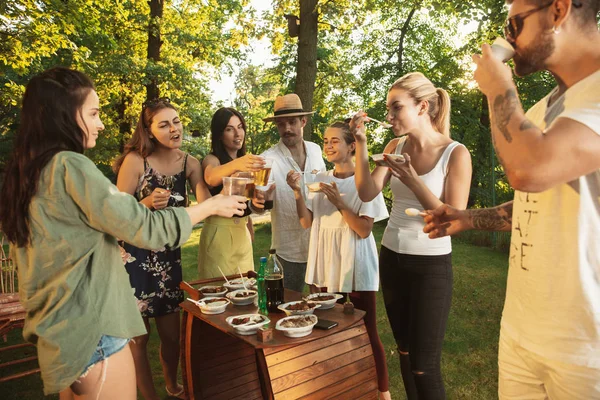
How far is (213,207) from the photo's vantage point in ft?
6.51

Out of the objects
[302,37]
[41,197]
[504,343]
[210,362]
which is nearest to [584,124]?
[504,343]

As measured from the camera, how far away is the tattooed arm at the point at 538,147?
1095 millimetres

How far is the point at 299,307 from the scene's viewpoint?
270 cm

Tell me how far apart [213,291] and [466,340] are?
348 centimetres

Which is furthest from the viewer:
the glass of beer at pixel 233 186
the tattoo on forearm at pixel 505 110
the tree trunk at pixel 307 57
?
the tree trunk at pixel 307 57

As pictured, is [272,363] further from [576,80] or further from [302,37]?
[302,37]

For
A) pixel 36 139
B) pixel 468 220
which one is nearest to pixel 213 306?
pixel 36 139

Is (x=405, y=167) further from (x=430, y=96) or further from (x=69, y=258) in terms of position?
(x=69, y=258)

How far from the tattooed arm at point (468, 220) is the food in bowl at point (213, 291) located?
1.91 m

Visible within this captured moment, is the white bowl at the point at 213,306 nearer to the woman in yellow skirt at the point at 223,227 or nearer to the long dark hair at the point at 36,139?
the woman in yellow skirt at the point at 223,227

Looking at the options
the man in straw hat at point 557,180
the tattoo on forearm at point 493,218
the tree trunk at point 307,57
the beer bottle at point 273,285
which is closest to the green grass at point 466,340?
the beer bottle at point 273,285

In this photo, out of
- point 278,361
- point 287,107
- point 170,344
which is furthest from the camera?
point 287,107

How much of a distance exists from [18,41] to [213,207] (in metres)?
7.43

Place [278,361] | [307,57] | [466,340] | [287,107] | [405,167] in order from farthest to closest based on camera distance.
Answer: [307,57]
[466,340]
[287,107]
[405,167]
[278,361]
